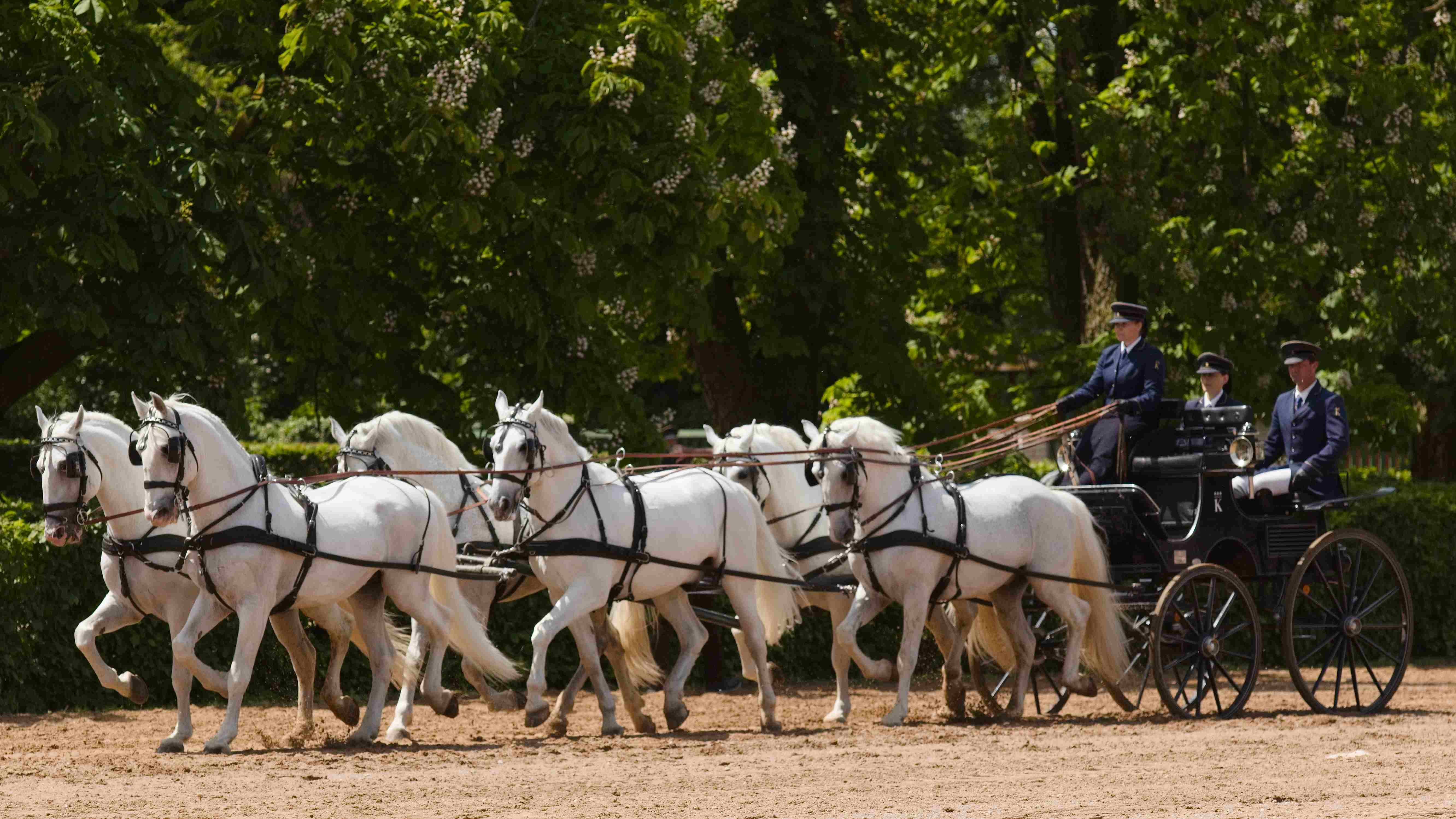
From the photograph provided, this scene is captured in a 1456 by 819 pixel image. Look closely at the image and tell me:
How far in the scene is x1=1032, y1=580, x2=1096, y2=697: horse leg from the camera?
11.5 m

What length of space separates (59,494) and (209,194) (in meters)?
3.49

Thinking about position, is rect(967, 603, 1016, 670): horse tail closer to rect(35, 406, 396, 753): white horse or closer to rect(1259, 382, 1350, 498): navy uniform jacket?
rect(1259, 382, 1350, 498): navy uniform jacket

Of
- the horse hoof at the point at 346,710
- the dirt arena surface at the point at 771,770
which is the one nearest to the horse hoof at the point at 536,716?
the dirt arena surface at the point at 771,770

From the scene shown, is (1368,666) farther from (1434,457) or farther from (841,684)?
(1434,457)

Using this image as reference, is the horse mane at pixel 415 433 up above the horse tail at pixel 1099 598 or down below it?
above

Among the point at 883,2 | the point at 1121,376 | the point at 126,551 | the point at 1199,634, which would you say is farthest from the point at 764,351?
the point at 126,551

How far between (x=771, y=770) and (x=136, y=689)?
3.78m

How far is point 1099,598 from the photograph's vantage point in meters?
11.7

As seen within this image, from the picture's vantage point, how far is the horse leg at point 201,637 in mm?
9539

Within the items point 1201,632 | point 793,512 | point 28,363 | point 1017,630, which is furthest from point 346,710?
point 1201,632

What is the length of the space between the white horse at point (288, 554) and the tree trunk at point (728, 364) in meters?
7.36

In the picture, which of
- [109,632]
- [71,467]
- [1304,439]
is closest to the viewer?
[71,467]

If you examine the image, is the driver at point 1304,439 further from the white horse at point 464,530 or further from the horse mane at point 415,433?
the horse mane at point 415,433

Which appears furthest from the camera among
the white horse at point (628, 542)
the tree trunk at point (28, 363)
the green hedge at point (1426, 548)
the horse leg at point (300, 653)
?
the green hedge at point (1426, 548)
